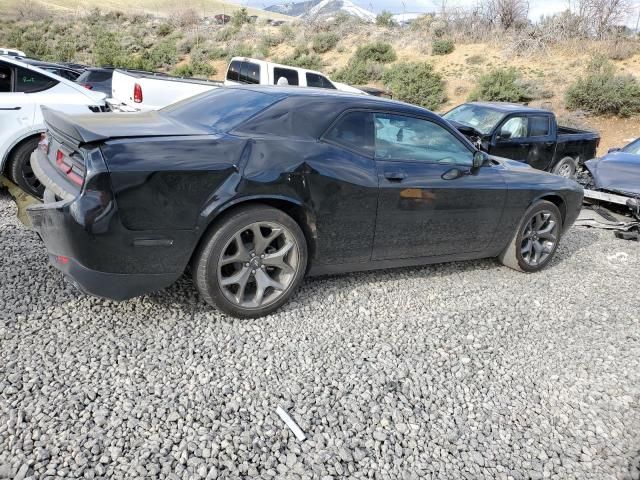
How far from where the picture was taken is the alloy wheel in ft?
17.5

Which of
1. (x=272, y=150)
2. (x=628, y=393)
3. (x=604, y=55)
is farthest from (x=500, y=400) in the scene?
(x=604, y=55)

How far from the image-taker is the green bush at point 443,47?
87.5 feet

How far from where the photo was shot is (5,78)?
5738mm

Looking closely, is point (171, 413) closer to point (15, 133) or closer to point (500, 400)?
point (500, 400)

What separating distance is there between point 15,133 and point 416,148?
164 inches

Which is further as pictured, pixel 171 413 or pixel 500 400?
pixel 500 400

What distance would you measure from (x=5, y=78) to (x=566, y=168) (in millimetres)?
9714

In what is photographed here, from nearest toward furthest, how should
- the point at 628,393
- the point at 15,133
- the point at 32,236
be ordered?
the point at 628,393
the point at 32,236
the point at 15,133

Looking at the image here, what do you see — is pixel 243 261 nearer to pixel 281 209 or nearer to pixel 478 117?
pixel 281 209

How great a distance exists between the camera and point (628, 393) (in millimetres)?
3482

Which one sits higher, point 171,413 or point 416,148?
point 416,148

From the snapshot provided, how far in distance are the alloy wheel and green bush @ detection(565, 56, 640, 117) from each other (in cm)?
1594

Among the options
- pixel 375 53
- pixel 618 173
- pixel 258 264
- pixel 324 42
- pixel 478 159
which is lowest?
pixel 618 173

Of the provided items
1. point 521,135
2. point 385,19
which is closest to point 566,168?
point 521,135
